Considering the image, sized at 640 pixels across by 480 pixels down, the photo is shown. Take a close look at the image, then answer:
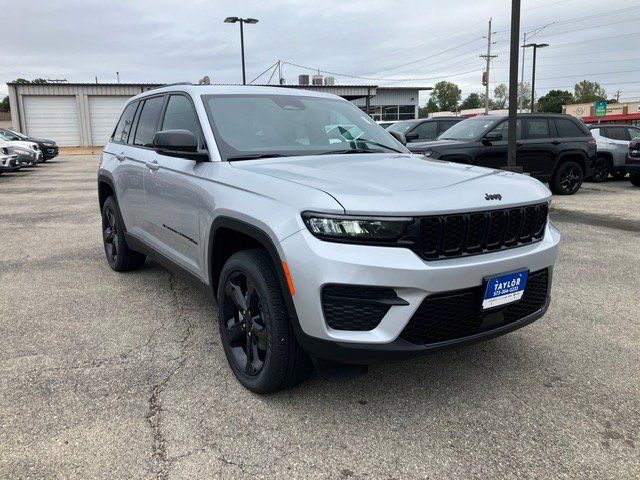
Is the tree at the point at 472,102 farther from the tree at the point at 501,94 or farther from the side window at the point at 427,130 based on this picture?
the side window at the point at 427,130

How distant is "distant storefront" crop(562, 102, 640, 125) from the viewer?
204ft

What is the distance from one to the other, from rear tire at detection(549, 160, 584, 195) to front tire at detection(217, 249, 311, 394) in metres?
10.6

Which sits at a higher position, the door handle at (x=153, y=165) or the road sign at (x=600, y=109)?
the road sign at (x=600, y=109)

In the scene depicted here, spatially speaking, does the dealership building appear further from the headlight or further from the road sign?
the road sign

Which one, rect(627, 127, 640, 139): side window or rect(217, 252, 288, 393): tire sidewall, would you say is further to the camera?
rect(627, 127, 640, 139): side window

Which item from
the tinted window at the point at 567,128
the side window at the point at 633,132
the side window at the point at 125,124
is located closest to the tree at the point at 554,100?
the side window at the point at 633,132

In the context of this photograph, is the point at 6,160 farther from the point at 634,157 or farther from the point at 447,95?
the point at 447,95

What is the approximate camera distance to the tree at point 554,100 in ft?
320

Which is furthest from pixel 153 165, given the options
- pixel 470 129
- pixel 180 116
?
pixel 470 129

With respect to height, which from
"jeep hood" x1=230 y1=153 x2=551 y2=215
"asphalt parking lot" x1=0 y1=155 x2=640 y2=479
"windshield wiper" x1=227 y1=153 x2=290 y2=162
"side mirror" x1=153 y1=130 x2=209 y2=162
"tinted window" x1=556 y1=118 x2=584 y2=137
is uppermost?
"tinted window" x1=556 y1=118 x2=584 y2=137

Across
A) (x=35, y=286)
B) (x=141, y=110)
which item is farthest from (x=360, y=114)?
(x=35, y=286)

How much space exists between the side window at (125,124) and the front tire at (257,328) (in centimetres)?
282

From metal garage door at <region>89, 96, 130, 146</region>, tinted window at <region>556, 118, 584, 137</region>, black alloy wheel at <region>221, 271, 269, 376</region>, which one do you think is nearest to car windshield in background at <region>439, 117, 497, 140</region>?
tinted window at <region>556, 118, 584, 137</region>

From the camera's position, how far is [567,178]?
12.1m
